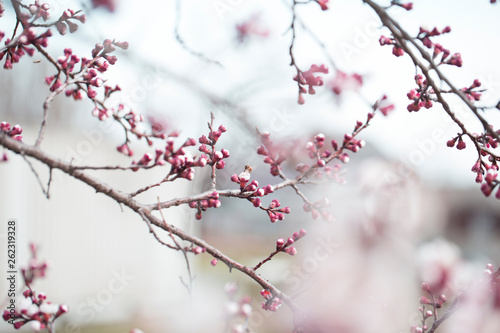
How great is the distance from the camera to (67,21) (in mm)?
1435

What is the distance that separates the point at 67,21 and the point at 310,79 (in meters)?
0.84

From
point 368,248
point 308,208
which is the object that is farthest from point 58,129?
point 308,208

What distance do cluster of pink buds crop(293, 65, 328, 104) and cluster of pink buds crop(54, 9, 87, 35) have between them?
2.48 ft

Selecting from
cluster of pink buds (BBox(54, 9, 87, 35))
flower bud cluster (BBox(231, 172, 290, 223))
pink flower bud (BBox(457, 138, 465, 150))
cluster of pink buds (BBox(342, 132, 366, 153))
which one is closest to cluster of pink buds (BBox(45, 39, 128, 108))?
cluster of pink buds (BBox(54, 9, 87, 35))

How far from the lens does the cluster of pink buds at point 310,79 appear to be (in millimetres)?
1459

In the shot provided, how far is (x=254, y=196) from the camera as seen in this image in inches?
55.7

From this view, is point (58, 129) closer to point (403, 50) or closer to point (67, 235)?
point (67, 235)

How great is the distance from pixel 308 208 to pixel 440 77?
674 mm

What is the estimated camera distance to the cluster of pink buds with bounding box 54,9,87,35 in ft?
4.63

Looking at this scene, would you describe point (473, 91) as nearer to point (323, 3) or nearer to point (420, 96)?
point (420, 96)

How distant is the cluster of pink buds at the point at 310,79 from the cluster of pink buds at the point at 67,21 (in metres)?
0.76

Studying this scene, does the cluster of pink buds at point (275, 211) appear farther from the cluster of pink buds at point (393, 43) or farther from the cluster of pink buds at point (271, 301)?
the cluster of pink buds at point (393, 43)

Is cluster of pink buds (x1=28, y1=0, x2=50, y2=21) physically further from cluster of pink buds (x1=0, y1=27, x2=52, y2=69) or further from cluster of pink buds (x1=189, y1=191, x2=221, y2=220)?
cluster of pink buds (x1=189, y1=191, x2=221, y2=220)

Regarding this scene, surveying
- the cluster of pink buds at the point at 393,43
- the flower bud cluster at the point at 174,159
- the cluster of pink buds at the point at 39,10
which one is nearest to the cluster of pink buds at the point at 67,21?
the cluster of pink buds at the point at 39,10
